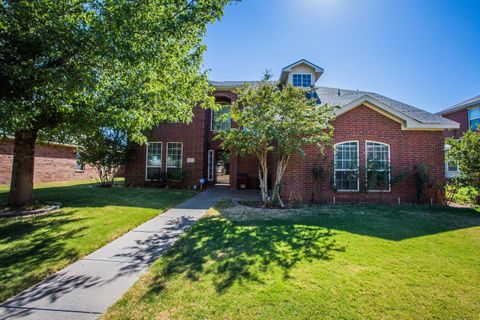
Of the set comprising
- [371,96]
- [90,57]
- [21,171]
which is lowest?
[21,171]

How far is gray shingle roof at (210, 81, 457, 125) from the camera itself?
35.8 feet

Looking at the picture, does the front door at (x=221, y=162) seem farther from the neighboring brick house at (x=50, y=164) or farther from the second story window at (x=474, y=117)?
the second story window at (x=474, y=117)

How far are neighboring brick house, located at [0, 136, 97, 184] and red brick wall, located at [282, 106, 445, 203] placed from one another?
48.8 ft

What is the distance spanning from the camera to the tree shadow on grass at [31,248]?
366 centimetres

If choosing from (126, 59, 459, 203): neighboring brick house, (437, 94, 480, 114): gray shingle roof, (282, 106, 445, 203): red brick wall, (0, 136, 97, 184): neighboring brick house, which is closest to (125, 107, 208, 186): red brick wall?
(0, 136, 97, 184): neighboring brick house

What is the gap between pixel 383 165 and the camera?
10352 millimetres

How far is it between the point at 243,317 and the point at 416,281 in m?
2.85

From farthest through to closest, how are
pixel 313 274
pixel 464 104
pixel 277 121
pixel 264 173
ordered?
1. pixel 464 104
2. pixel 264 173
3. pixel 277 121
4. pixel 313 274

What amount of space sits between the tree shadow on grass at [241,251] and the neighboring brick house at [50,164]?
15.0 meters

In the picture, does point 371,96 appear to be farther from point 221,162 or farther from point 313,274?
point 221,162

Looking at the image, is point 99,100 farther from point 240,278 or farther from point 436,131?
point 436,131

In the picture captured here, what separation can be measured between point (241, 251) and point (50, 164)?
19.7 m

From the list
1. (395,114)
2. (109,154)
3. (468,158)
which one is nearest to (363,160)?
(395,114)

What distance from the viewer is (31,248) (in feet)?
15.9
